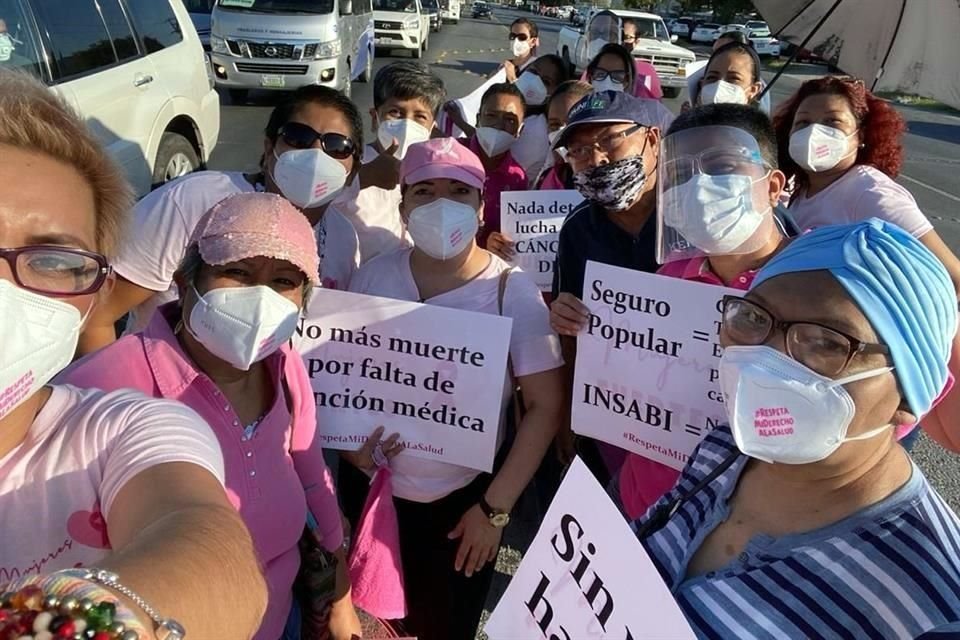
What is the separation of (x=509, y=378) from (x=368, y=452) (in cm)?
51

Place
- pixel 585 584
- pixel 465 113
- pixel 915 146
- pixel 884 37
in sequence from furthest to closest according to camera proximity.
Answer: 1. pixel 915 146
2. pixel 465 113
3. pixel 884 37
4. pixel 585 584

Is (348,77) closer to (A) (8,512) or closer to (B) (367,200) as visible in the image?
(B) (367,200)

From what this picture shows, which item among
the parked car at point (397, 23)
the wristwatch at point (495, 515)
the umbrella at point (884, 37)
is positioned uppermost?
the umbrella at point (884, 37)

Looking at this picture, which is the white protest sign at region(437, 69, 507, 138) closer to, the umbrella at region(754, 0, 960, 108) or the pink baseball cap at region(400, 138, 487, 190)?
the umbrella at region(754, 0, 960, 108)

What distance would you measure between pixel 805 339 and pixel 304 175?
6.21ft

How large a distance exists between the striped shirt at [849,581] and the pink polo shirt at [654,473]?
735 mm

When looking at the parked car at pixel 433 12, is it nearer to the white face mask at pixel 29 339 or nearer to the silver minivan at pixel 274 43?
the silver minivan at pixel 274 43

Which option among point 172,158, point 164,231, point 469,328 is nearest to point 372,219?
point 164,231

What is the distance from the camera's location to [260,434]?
1742 mm

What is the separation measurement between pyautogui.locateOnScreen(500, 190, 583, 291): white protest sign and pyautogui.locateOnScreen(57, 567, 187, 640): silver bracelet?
284 cm

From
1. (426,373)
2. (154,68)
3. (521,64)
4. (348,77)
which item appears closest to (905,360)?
(426,373)

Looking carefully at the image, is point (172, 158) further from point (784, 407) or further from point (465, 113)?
point (784, 407)

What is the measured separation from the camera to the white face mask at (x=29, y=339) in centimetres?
105

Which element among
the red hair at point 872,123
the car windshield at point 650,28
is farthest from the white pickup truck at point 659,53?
the red hair at point 872,123
